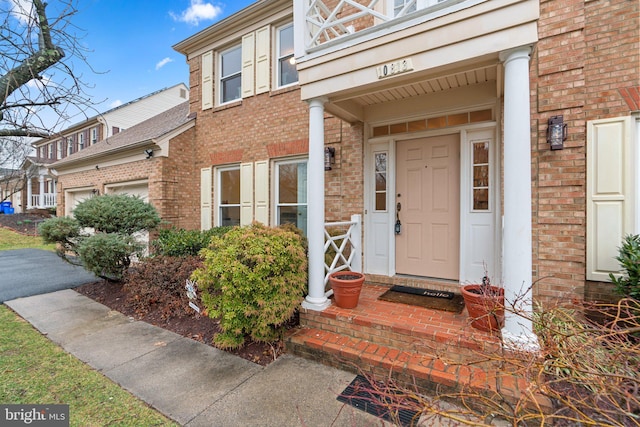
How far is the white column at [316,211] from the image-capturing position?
3.85 metres

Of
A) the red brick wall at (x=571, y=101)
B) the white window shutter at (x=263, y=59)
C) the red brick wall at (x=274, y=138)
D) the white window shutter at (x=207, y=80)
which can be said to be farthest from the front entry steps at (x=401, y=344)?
the white window shutter at (x=207, y=80)

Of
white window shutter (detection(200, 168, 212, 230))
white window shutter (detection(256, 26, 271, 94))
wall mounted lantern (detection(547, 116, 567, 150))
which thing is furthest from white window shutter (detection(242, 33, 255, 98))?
wall mounted lantern (detection(547, 116, 567, 150))

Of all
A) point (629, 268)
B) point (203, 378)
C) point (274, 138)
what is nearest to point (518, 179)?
point (629, 268)

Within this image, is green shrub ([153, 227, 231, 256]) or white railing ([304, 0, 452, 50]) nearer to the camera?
white railing ([304, 0, 452, 50])

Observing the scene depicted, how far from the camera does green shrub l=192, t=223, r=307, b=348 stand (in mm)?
3346

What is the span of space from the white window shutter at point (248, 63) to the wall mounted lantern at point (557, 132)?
558 centimetres

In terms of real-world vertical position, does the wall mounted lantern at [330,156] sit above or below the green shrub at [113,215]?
above

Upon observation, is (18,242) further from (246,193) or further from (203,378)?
(203,378)

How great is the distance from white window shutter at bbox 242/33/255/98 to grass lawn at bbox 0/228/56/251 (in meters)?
10.2

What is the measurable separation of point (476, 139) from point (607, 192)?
1.59 meters

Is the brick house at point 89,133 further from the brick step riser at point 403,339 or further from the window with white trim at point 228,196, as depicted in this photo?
the brick step riser at point 403,339

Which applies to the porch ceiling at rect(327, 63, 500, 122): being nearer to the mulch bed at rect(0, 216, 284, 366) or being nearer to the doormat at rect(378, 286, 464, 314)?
the doormat at rect(378, 286, 464, 314)

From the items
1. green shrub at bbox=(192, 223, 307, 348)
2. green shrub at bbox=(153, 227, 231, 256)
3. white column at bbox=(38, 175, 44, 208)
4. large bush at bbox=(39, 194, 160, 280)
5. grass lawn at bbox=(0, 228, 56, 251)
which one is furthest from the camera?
white column at bbox=(38, 175, 44, 208)

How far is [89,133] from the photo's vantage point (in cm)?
1770
